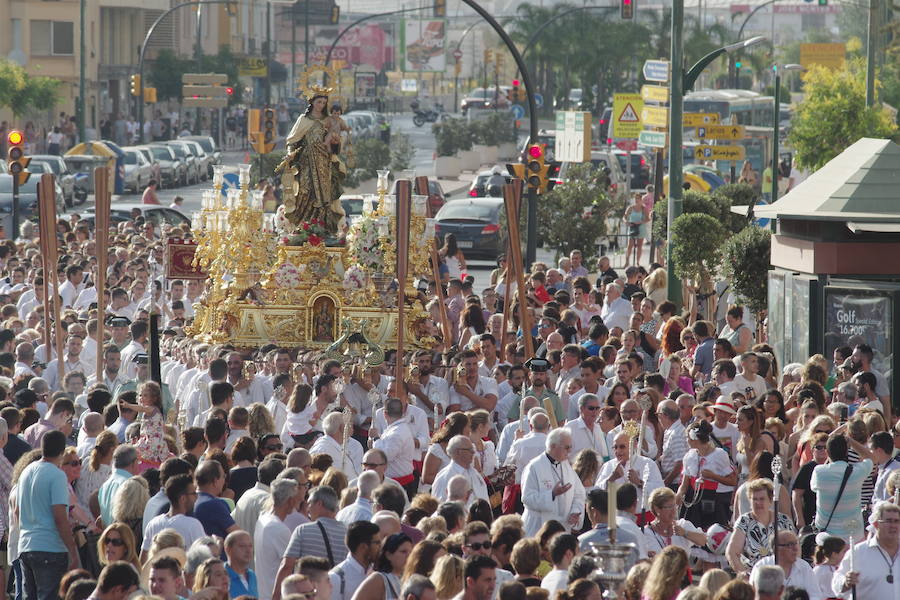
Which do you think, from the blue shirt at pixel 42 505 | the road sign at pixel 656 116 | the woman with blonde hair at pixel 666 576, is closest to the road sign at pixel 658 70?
the road sign at pixel 656 116

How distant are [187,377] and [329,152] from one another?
172 inches

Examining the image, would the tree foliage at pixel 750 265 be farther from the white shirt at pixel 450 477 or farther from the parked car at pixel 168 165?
the parked car at pixel 168 165

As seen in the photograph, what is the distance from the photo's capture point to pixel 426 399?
15.8m

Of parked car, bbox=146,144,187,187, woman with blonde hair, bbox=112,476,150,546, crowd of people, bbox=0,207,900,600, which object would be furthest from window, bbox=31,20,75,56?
woman with blonde hair, bbox=112,476,150,546

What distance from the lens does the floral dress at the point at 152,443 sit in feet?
40.7

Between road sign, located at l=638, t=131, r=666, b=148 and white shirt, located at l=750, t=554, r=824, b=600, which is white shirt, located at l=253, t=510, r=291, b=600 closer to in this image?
white shirt, located at l=750, t=554, r=824, b=600

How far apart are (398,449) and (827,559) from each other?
3.68 meters

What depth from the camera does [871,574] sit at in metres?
10.1

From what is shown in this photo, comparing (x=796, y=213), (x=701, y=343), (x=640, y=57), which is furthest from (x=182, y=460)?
(x=640, y=57)

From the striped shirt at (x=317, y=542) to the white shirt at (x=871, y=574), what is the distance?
2.66m

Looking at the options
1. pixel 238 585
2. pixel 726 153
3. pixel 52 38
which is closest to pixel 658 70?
pixel 726 153

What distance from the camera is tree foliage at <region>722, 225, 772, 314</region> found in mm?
21344

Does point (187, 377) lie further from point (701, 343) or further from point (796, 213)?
point (796, 213)

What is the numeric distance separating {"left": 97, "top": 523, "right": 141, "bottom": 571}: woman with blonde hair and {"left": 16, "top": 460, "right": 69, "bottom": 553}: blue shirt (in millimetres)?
1277
